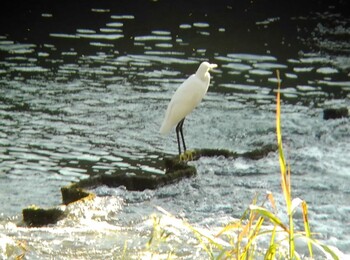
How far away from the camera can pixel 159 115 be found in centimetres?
1127

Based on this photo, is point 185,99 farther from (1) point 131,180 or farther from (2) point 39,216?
(2) point 39,216

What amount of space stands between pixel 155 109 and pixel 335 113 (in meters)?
2.23

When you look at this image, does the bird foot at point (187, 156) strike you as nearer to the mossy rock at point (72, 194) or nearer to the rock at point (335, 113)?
the mossy rock at point (72, 194)

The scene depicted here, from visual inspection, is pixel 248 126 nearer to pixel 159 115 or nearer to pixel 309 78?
pixel 159 115

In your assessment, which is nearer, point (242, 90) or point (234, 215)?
point (234, 215)

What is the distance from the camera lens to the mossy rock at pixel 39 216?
702cm

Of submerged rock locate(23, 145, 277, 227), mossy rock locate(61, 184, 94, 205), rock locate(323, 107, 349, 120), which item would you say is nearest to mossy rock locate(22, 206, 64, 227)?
submerged rock locate(23, 145, 277, 227)

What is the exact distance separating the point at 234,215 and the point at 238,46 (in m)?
7.30

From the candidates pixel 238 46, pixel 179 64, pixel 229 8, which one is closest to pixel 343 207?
pixel 179 64

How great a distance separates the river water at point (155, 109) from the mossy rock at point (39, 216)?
0.09 meters

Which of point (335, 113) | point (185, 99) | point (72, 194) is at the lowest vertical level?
point (72, 194)

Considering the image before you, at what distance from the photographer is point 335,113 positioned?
10906mm

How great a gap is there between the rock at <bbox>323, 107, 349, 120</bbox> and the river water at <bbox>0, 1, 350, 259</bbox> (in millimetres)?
110

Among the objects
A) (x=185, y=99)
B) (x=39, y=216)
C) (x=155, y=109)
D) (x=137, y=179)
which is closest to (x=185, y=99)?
(x=185, y=99)
